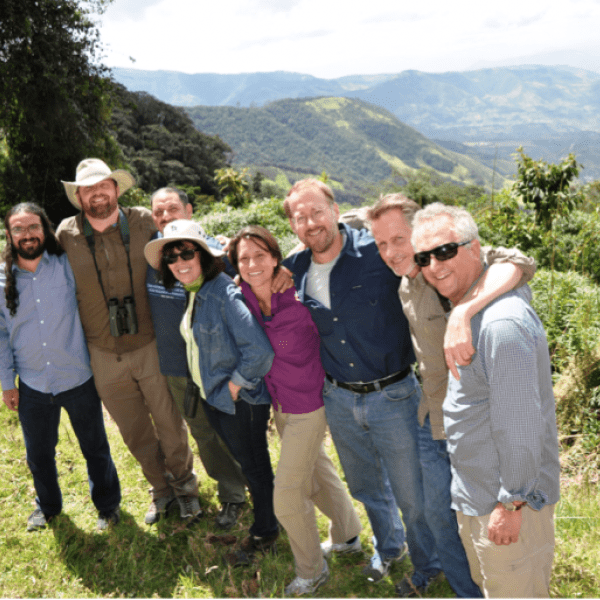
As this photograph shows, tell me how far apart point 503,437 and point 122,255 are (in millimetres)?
2682

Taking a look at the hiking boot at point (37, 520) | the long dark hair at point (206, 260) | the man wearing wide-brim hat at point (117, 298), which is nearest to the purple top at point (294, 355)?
the long dark hair at point (206, 260)

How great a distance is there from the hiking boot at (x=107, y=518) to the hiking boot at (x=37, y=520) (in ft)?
1.37

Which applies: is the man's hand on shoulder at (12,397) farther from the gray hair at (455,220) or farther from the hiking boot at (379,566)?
the gray hair at (455,220)

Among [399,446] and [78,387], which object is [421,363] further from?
[78,387]

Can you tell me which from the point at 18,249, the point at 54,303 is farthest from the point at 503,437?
the point at 18,249

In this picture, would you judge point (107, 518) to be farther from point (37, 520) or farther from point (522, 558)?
point (522, 558)

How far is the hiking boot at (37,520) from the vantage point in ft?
12.3

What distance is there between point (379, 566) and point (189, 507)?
5.15ft

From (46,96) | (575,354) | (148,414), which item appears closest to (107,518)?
(148,414)

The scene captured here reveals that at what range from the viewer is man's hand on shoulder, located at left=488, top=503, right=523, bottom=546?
1851 millimetres

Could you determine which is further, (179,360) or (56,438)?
(56,438)

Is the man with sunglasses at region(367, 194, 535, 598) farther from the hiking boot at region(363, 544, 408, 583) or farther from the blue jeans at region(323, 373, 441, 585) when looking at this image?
the hiking boot at region(363, 544, 408, 583)

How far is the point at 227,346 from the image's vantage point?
288cm

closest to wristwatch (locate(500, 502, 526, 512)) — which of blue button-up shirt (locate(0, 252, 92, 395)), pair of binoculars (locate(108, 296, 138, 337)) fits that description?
pair of binoculars (locate(108, 296, 138, 337))
